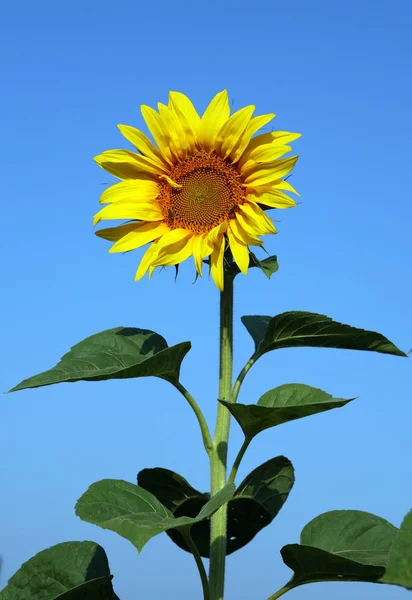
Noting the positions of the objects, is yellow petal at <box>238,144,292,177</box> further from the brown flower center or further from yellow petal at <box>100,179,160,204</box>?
yellow petal at <box>100,179,160,204</box>

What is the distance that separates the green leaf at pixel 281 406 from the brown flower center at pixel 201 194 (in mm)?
778

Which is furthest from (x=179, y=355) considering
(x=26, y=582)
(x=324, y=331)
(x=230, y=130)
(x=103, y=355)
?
(x=26, y=582)

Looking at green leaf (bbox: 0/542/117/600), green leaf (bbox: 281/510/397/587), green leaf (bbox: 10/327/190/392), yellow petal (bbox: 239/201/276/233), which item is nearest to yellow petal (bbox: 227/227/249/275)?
yellow petal (bbox: 239/201/276/233)

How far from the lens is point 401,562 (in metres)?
1.69

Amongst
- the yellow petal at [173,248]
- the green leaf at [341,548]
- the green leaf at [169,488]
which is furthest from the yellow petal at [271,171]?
the green leaf at [341,548]

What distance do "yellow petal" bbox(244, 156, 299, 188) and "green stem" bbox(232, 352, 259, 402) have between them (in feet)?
2.48

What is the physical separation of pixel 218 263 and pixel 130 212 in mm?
484

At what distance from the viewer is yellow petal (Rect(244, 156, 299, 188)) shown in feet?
12.0

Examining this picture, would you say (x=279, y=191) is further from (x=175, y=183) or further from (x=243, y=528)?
(x=243, y=528)

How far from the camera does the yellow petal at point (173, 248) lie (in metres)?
3.66

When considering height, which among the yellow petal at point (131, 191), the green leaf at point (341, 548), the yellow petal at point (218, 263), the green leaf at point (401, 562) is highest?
the yellow petal at point (131, 191)

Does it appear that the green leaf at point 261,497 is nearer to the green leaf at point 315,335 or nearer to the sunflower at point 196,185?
the green leaf at point 315,335

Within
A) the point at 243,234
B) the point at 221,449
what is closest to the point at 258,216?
the point at 243,234

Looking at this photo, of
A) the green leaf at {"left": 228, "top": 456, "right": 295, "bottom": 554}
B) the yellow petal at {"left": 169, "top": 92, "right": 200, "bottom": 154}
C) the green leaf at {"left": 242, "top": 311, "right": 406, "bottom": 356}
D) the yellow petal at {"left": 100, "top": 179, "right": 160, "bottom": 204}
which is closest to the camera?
the green leaf at {"left": 242, "top": 311, "right": 406, "bottom": 356}
